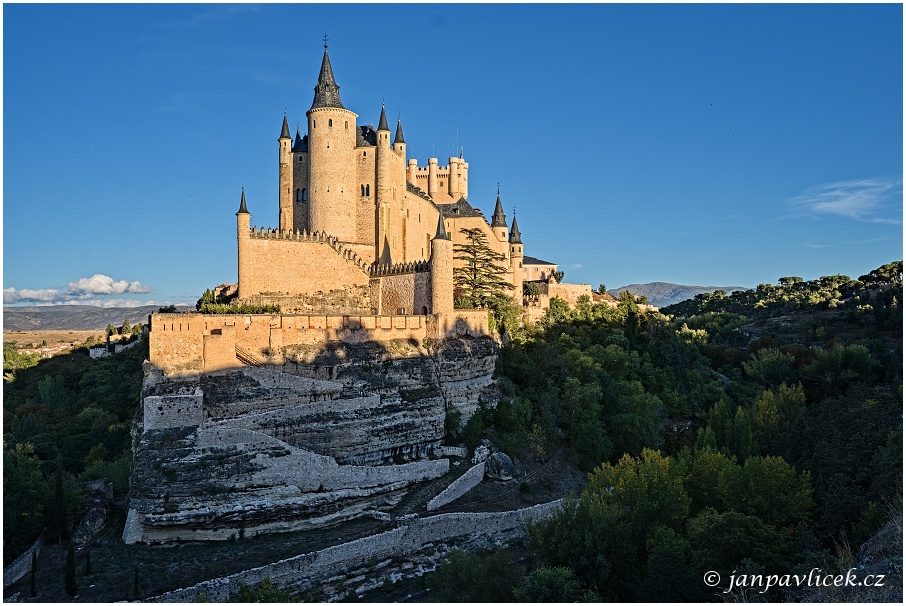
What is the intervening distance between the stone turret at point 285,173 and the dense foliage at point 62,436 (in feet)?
38.0

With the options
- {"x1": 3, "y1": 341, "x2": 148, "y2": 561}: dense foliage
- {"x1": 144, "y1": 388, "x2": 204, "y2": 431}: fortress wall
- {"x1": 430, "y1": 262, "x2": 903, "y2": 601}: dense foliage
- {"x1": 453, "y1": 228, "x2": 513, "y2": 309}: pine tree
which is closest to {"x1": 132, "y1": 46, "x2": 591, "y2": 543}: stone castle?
{"x1": 144, "y1": 388, "x2": 204, "y2": 431}: fortress wall

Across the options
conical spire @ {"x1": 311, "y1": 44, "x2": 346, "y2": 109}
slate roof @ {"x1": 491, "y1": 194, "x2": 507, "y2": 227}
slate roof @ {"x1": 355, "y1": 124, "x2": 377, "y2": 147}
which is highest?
conical spire @ {"x1": 311, "y1": 44, "x2": 346, "y2": 109}

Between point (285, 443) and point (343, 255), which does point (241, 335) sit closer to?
point (285, 443)

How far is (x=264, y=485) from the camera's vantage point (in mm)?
29938

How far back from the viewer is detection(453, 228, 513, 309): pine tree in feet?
160

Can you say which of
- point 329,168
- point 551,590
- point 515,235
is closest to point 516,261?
point 515,235

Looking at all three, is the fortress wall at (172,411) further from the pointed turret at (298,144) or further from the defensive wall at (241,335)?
the pointed turret at (298,144)

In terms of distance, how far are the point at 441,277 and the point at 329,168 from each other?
35.4 ft

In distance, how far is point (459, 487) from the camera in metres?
33.5

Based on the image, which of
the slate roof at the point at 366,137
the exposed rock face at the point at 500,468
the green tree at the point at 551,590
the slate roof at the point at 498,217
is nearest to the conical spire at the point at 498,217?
the slate roof at the point at 498,217

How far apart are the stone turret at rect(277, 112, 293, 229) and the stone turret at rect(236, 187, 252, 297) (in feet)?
20.1

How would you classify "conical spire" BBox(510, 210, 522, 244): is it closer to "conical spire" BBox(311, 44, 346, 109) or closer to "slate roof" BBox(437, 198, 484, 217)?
"slate roof" BBox(437, 198, 484, 217)

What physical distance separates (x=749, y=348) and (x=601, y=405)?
1184 inches

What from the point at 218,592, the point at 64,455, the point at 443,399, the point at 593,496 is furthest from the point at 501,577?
the point at 64,455
